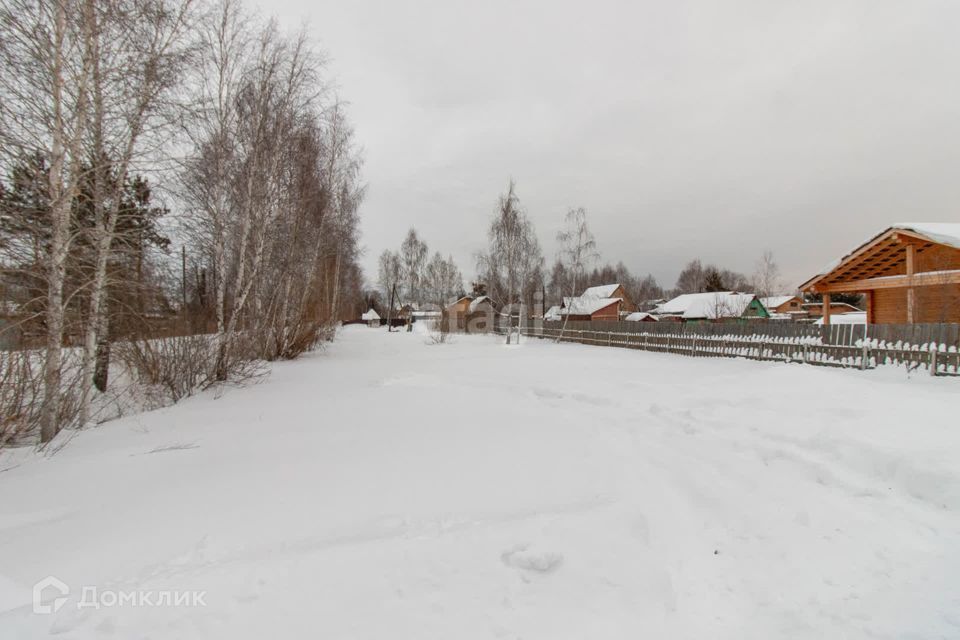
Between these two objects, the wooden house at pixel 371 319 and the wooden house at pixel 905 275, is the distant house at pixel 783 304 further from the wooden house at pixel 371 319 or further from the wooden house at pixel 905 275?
the wooden house at pixel 371 319

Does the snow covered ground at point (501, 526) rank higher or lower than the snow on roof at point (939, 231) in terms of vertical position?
lower

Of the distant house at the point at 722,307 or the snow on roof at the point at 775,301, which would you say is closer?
the distant house at the point at 722,307

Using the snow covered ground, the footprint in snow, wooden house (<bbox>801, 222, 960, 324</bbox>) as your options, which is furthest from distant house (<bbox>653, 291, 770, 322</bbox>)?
the footprint in snow

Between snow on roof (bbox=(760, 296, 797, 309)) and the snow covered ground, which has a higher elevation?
snow on roof (bbox=(760, 296, 797, 309))

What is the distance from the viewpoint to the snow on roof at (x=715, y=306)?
34.6 meters

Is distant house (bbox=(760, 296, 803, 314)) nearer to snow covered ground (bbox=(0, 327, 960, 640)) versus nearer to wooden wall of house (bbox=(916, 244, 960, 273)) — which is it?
wooden wall of house (bbox=(916, 244, 960, 273))

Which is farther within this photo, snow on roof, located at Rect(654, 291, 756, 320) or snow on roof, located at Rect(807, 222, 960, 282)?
snow on roof, located at Rect(654, 291, 756, 320)

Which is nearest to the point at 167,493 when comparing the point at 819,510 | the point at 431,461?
the point at 431,461

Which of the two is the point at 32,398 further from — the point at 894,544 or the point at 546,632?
the point at 894,544

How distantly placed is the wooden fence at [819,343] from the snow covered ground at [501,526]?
396 cm

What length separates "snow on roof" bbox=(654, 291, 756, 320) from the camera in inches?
1362

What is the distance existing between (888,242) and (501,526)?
1640cm

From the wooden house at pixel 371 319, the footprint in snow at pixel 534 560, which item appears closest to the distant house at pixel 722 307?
the footprint in snow at pixel 534 560

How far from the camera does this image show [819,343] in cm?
1008
